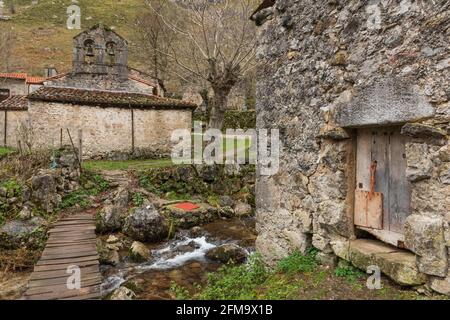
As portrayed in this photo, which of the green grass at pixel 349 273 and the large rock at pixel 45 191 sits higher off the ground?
the large rock at pixel 45 191

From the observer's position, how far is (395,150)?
10.7 feet

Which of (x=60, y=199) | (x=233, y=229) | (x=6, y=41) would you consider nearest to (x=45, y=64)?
(x=6, y=41)

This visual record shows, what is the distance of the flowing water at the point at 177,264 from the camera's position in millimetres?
5980

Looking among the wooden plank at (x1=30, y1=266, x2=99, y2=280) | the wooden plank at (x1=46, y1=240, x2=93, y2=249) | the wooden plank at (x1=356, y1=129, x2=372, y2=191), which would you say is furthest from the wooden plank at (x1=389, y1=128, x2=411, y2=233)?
the wooden plank at (x1=46, y1=240, x2=93, y2=249)

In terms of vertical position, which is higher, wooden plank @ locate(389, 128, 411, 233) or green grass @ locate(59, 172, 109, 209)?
wooden plank @ locate(389, 128, 411, 233)

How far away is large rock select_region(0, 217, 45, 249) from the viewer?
7418 millimetres

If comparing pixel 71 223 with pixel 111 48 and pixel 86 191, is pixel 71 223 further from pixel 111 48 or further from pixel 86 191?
pixel 111 48

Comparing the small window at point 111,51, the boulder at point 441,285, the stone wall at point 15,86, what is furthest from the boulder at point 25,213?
the stone wall at point 15,86

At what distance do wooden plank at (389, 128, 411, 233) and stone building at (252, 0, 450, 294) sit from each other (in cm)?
1

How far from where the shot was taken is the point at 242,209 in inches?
441

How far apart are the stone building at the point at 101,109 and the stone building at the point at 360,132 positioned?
39.0 feet

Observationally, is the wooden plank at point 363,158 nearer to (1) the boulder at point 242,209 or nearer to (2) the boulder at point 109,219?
(2) the boulder at point 109,219

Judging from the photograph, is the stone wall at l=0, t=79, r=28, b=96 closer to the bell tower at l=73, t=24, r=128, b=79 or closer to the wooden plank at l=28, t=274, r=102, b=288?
the bell tower at l=73, t=24, r=128, b=79

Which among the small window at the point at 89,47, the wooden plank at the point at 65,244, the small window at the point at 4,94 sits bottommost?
the wooden plank at the point at 65,244
